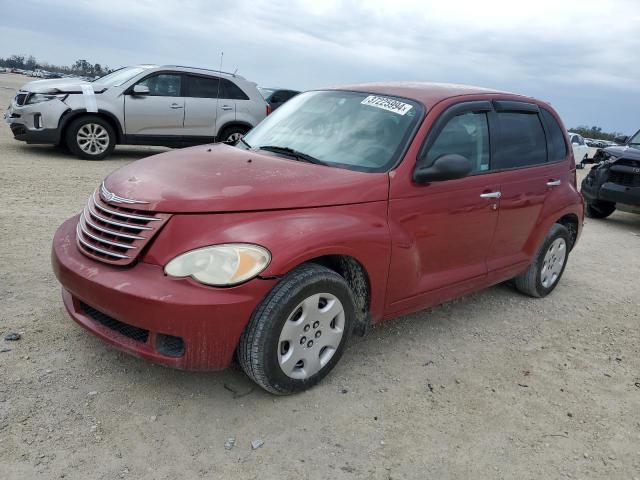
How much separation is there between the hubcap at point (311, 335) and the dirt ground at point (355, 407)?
19cm

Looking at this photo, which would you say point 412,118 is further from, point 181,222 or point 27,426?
point 27,426

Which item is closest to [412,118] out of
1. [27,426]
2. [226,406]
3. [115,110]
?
[226,406]

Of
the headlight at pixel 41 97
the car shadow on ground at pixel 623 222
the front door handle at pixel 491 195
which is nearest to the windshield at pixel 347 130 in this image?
the front door handle at pixel 491 195

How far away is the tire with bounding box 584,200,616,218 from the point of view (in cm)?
936

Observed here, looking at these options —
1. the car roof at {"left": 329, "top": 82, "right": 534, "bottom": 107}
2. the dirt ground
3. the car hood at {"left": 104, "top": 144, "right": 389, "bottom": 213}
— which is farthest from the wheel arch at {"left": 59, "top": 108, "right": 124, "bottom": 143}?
the car hood at {"left": 104, "top": 144, "right": 389, "bottom": 213}

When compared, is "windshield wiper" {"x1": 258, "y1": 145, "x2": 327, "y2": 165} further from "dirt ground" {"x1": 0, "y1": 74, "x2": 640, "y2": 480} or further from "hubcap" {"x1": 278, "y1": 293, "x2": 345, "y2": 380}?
"dirt ground" {"x1": 0, "y1": 74, "x2": 640, "y2": 480}

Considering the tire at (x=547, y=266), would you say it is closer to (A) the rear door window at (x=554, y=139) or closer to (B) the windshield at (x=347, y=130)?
(A) the rear door window at (x=554, y=139)

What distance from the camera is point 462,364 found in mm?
3547

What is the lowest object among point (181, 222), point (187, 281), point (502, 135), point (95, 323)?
point (95, 323)

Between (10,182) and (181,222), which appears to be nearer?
(181,222)

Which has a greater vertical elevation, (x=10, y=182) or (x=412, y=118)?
(x=412, y=118)

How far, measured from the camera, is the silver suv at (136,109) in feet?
29.7

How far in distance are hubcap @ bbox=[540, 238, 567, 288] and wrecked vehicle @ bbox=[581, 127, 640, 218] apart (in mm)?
4359

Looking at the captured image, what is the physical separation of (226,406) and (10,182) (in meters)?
5.70
